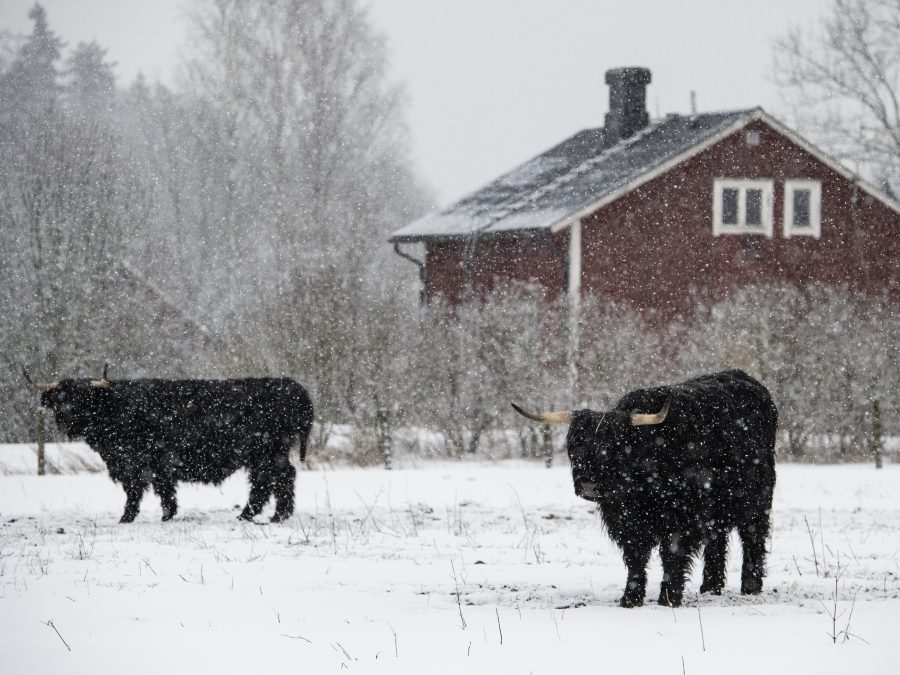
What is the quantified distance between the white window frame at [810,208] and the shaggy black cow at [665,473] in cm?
1808

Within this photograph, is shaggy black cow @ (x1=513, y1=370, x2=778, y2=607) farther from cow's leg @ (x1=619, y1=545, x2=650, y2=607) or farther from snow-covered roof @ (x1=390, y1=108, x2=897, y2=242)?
snow-covered roof @ (x1=390, y1=108, x2=897, y2=242)

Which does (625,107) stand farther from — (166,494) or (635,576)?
(635,576)

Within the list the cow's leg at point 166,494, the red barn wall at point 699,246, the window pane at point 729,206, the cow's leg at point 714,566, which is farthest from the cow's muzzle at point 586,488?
the window pane at point 729,206

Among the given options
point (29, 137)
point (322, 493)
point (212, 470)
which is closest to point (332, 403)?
point (322, 493)

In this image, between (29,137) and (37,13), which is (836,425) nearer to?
(29,137)

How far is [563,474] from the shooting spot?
49.3ft

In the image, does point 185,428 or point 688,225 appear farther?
point 688,225

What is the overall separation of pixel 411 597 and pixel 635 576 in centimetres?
128

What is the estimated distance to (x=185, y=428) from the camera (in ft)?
37.7

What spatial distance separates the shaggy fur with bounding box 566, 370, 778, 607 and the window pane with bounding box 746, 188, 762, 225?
18.0 m

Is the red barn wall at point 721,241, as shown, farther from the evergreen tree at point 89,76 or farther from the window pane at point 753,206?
the evergreen tree at point 89,76

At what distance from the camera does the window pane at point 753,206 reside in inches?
981

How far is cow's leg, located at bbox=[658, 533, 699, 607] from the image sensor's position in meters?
7.02

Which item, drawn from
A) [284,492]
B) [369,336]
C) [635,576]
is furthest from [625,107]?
[635,576]
